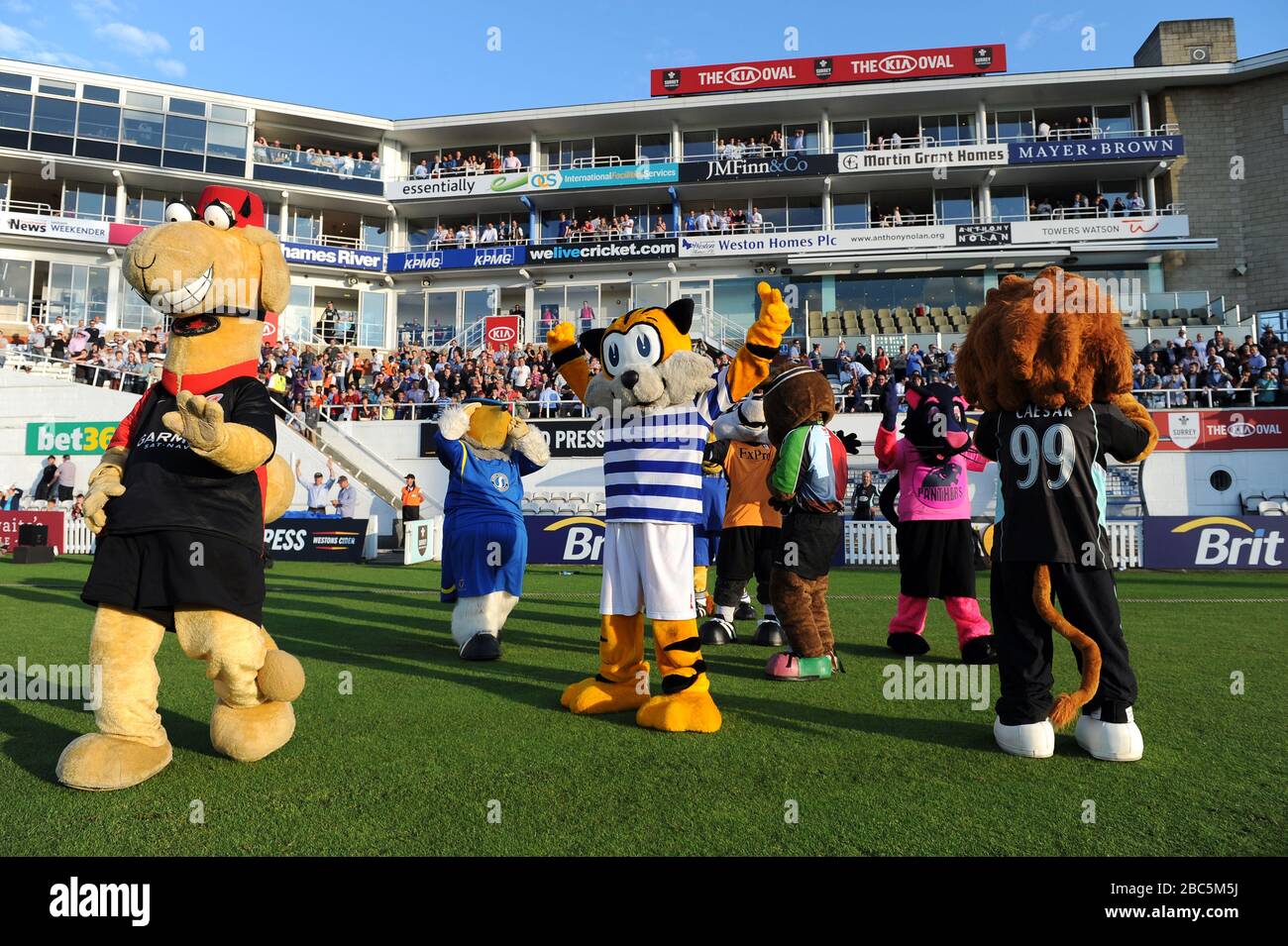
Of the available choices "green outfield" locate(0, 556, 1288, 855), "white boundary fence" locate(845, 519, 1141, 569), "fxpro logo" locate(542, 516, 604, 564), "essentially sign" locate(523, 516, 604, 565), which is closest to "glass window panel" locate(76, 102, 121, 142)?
"essentially sign" locate(523, 516, 604, 565)

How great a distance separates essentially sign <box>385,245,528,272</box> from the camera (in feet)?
100

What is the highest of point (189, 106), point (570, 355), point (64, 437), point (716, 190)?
point (189, 106)

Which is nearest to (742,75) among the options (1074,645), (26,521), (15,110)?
(15,110)

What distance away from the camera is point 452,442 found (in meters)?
6.48

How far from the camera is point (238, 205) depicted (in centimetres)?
392

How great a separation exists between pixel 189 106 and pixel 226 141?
2.06 meters

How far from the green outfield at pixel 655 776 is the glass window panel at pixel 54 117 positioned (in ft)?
107

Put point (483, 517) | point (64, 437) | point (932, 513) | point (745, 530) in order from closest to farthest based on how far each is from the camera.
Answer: point (932, 513), point (483, 517), point (745, 530), point (64, 437)

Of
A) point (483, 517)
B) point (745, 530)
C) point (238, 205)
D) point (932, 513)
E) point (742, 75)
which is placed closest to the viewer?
point (238, 205)

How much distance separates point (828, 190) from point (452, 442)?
2723cm

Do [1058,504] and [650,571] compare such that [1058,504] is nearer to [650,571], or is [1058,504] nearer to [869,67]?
[650,571]

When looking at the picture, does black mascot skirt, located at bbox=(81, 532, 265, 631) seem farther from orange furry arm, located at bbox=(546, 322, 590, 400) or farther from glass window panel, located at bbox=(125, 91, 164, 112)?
glass window panel, located at bbox=(125, 91, 164, 112)
